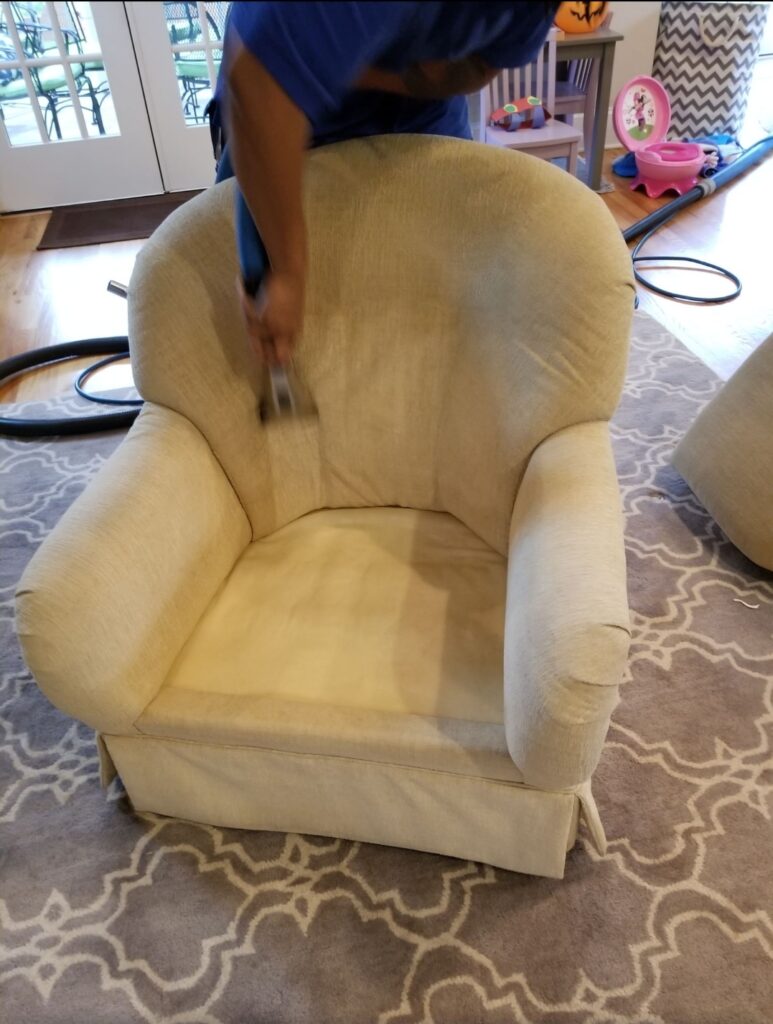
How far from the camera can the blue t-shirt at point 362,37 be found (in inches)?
23.9

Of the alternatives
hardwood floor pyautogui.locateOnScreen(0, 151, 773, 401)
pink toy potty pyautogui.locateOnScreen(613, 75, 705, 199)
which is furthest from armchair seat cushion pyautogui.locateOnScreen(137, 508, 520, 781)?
pink toy potty pyautogui.locateOnScreen(613, 75, 705, 199)

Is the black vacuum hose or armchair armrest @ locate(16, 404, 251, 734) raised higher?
armchair armrest @ locate(16, 404, 251, 734)

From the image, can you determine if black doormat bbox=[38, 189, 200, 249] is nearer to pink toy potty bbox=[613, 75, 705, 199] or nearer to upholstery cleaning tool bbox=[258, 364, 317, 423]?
pink toy potty bbox=[613, 75, 705, 199]

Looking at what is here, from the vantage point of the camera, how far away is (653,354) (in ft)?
7.92

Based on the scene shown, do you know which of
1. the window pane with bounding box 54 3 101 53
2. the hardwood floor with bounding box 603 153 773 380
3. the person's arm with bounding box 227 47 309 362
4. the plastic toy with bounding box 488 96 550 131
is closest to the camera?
the window pane with bounding box 54 3 101 53

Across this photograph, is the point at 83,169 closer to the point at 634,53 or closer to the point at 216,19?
the point at 634,53

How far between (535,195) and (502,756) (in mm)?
761

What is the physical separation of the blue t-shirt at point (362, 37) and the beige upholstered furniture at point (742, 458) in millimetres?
1009

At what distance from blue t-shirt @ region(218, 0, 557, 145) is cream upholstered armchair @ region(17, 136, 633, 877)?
0.34 meters

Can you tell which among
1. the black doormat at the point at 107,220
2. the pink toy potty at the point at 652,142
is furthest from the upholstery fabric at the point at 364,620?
the pink toy potty at the point at 652,142

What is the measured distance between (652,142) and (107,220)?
2303 millimetres

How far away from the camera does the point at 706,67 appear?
3.45 metres

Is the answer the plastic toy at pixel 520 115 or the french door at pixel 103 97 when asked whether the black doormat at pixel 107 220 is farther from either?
the plastic toy at pixel 520 115

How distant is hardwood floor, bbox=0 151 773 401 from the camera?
99.0 inches
